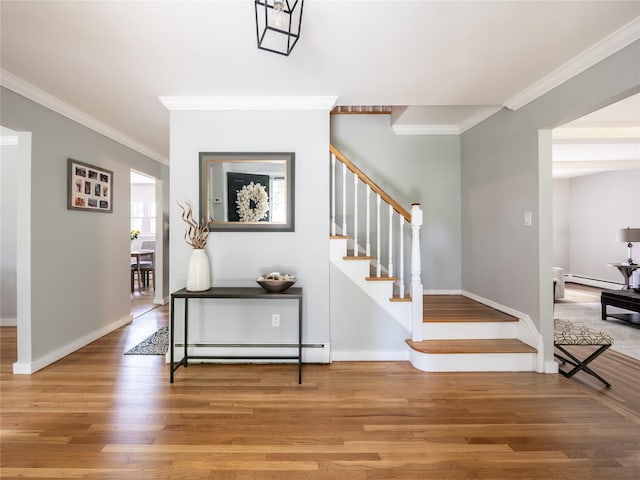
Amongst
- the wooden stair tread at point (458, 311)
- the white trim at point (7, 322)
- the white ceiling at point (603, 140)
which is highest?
the white ceiling at point (603, 140)

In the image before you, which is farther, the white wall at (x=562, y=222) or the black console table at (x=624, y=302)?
the white wall at (x=562, y=222)

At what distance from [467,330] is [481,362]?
0.33 meters

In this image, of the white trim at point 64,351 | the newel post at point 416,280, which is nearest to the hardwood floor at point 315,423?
the white trim at point 64,351

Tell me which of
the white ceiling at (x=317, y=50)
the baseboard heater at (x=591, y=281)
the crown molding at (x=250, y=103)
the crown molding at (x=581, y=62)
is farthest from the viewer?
the baseboard heater at (x=591, y=281)

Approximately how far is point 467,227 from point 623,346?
78.3 inches

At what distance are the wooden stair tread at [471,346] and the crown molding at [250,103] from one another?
233cm

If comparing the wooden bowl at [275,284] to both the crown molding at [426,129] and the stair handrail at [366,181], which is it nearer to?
the stair handrail at [366,181]

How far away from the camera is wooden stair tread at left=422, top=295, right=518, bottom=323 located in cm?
321

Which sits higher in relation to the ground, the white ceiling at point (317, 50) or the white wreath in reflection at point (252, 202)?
the white ceiling at point (317, 50)

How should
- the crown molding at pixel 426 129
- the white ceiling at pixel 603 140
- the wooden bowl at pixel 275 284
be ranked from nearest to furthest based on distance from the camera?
the wooden bowl at pixel 275 284 < the white ceiling at pixel 603 140 < the crown molding at pixel 426 129

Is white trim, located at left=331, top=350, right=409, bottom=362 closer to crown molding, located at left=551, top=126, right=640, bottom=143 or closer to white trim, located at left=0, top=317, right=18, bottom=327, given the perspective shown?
crown molding, located at left=551, top=126, right=640, bottom=143

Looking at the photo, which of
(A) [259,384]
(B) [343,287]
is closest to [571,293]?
(B) [343,287]

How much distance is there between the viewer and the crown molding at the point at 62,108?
A: 267 centimetres

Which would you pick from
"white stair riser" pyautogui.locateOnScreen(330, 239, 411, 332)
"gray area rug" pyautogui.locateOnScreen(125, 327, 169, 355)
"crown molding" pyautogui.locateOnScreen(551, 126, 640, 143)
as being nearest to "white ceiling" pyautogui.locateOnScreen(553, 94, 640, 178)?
"crown molding" pyautogui.locateOnScreen(551, 126, 640, 143)
